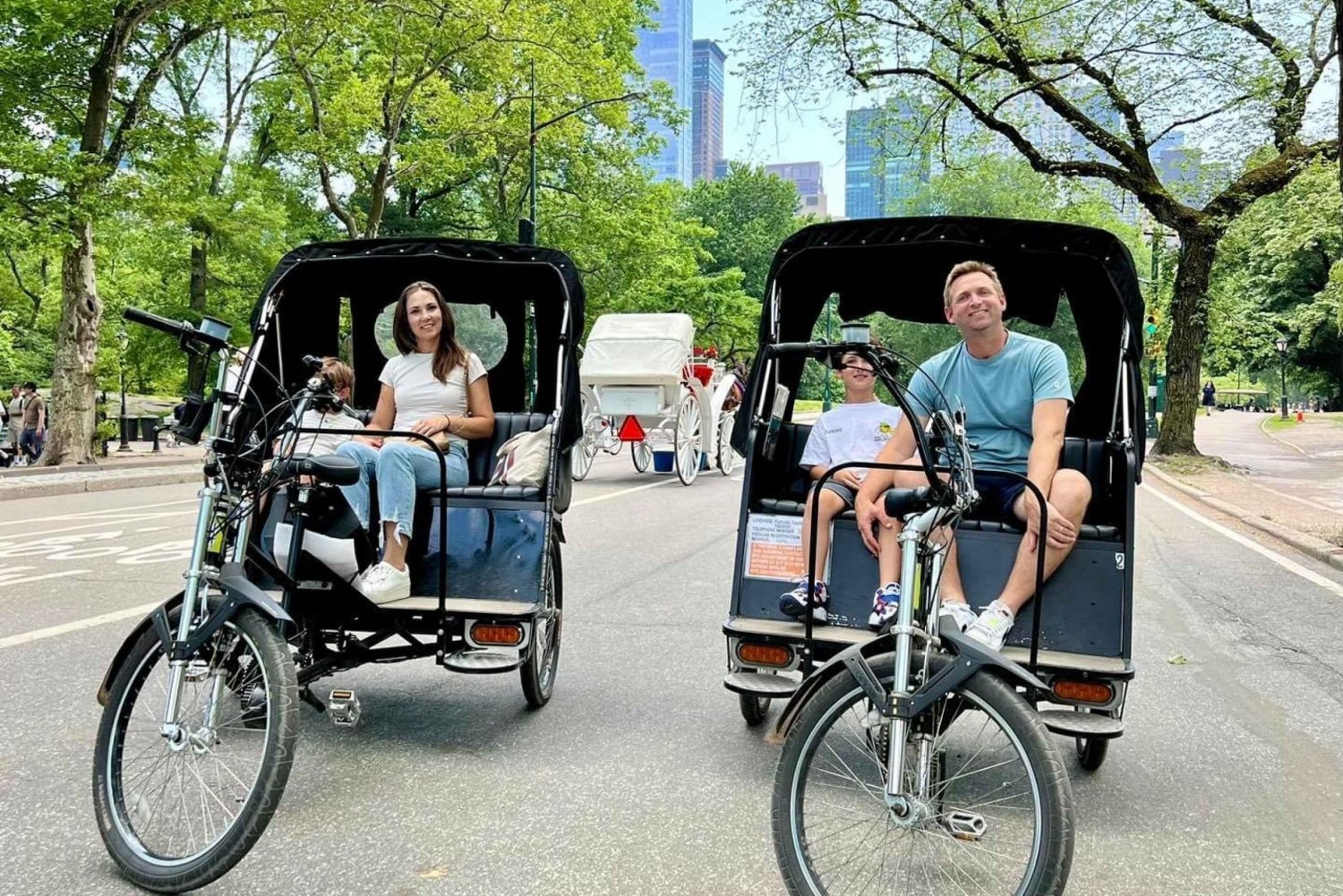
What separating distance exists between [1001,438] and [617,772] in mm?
1996

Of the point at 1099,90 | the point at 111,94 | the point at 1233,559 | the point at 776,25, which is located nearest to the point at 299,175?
the point at 111,94

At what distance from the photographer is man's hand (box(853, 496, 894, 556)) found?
4121mm

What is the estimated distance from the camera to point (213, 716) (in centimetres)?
306

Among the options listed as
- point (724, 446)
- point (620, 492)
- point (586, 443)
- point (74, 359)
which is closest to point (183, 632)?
point (620, 492)

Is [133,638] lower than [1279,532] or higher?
higher

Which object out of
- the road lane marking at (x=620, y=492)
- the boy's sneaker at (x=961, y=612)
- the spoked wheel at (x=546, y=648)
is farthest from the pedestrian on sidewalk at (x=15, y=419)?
the boy's sneaker at (x=961, y=612)

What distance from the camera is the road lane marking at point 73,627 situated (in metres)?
5.79

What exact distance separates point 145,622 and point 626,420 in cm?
1383

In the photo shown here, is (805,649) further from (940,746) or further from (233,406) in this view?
(233,406)

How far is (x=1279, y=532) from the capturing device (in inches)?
468

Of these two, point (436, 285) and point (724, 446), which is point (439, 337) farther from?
point (724, 446)

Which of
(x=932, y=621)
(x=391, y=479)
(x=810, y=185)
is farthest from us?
(x=810, y=185)

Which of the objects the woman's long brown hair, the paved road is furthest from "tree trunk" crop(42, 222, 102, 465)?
the woman's long brown hair

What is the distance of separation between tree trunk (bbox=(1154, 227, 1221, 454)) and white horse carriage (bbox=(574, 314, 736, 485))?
421 inches
